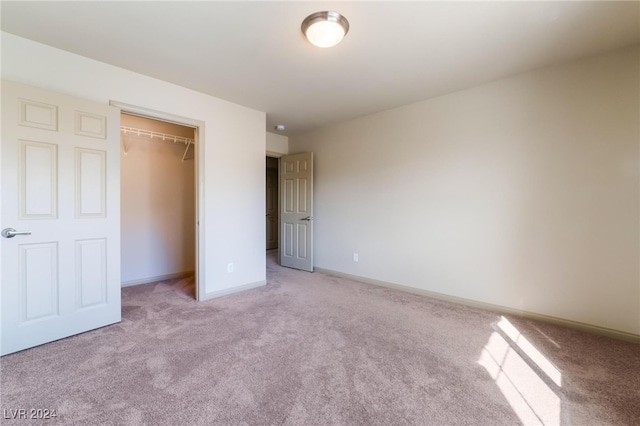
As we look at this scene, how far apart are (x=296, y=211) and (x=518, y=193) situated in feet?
10.5

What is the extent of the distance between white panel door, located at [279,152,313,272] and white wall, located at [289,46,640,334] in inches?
36.5

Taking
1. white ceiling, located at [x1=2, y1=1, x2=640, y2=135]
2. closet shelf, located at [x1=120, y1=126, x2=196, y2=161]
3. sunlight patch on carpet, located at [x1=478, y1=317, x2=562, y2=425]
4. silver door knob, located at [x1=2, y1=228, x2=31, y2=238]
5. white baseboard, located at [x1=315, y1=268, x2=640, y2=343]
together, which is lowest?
sunlight patch on carpet, located at [x1=478, y1=317, x2=562, y2=425]

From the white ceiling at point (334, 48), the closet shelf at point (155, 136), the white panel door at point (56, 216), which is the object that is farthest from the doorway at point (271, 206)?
the white panel door at point (56, 216)

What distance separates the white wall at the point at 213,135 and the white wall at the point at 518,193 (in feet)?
5.11

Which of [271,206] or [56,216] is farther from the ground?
[271,206]

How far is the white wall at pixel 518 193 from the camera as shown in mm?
2293

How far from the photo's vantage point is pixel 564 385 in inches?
67.6

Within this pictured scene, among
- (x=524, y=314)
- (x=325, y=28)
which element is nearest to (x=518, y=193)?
(x=524, y=314)

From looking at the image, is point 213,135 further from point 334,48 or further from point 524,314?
point 524,314

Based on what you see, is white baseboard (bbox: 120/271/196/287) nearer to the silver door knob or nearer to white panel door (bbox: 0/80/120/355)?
white panel door (bbox: 0/80/120/355)

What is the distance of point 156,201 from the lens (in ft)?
13.2

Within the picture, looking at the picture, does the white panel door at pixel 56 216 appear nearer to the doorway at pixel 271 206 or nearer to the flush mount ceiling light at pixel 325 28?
the flush mount ceiling light at pixel 325 28

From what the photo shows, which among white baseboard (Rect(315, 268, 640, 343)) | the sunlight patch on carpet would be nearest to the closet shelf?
white baseboard (Rect(315, 268, 640, 343))

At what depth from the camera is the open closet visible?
147 inches
